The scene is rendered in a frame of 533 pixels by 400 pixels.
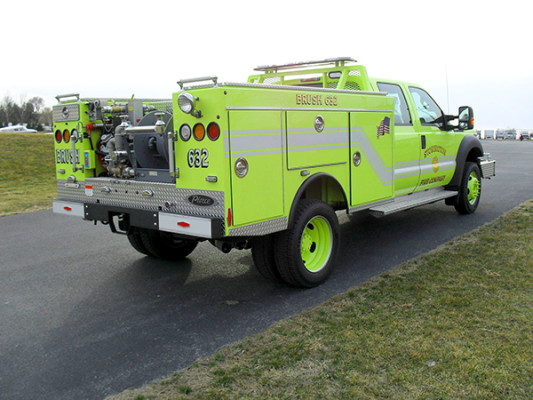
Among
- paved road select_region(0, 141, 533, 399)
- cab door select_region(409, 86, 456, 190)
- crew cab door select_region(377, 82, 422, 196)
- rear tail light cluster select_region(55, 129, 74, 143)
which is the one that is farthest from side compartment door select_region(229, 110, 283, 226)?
cab door select_region(409, 86, 456, 190)

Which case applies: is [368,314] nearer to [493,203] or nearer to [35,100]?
[493,203]

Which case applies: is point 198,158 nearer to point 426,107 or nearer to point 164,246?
point 164,246

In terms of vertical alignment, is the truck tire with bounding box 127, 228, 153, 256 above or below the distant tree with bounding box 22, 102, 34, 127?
below

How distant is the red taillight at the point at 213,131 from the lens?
4242mm

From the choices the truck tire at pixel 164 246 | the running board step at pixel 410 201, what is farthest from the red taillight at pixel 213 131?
the running board step at pixel 410 201

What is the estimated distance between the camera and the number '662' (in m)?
4.34

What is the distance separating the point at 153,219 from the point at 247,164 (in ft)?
3.47

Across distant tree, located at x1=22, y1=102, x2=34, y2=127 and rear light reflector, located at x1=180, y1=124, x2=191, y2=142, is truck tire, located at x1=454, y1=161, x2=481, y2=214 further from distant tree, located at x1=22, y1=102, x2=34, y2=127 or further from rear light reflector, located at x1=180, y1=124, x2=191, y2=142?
distant tree, located at x1=22, y1=102, x2=34, y2=127

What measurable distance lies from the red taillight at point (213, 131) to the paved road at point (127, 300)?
162cm

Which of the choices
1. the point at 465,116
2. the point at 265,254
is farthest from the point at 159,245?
the point at 465,116

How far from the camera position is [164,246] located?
631cm

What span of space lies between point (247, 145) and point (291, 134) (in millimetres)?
612

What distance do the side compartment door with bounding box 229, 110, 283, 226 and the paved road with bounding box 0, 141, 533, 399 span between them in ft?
3.15

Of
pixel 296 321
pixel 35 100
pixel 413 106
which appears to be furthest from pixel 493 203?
pixel 35 100
